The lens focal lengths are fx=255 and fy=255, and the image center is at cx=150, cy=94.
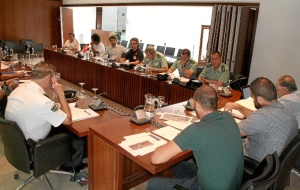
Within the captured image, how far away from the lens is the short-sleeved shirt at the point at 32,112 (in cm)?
188

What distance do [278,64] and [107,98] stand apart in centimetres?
298

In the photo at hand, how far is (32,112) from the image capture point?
188 cm

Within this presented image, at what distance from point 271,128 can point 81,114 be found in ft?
4.94

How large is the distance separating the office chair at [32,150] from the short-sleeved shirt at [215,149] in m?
1.07

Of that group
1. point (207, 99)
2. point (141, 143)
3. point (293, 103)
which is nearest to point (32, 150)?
point (141, 143)

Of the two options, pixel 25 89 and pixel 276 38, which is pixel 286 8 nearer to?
pixel 276 38

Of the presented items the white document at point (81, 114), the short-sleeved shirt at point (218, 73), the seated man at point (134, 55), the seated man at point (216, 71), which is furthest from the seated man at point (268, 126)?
the seated man at point (134, 55)

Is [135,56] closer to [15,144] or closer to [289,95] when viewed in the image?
[289,95]

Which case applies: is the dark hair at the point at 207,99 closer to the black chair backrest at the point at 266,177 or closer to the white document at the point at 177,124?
the black chair backrest at the point at 266,177

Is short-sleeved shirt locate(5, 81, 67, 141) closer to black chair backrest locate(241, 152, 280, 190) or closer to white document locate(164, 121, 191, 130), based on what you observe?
white document locate(164, 121, 191, 130)

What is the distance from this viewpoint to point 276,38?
403cm

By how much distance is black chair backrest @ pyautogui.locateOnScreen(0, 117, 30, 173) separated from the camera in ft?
5.77

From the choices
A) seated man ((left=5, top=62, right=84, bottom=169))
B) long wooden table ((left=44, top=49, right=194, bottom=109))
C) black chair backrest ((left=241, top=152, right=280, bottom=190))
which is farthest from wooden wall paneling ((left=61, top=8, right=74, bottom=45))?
black chair backrest ((left=241, top=152, right=280, bottom=190))

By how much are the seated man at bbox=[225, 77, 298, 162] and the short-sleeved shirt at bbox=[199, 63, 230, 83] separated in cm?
187
